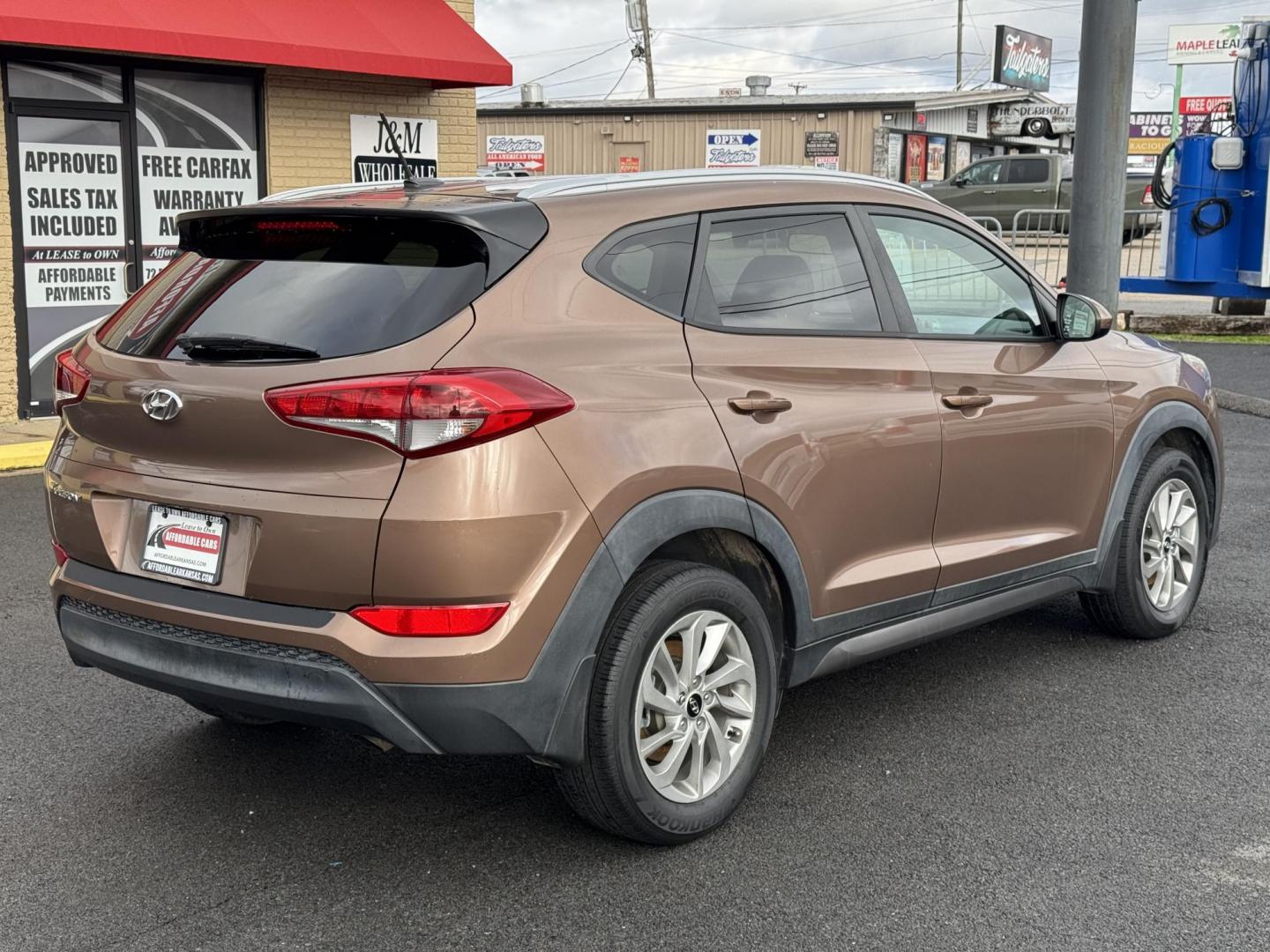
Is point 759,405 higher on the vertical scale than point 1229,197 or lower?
lower

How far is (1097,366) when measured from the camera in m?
5.01

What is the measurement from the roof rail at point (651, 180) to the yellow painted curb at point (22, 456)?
6682 mm

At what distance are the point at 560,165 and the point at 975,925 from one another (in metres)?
39.9

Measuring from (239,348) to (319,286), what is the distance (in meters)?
0.24

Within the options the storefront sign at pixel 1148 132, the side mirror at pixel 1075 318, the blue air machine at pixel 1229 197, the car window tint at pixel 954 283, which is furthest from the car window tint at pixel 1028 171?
the storefront sign at pixel 1148 132

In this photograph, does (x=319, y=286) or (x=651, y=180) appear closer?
(x=319, y=286)

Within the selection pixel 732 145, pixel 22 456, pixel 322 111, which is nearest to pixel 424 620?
pixel 22 456

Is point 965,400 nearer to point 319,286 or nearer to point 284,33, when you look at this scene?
point 319,286

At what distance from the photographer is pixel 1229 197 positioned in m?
16.0

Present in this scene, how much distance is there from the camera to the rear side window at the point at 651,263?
142 inches

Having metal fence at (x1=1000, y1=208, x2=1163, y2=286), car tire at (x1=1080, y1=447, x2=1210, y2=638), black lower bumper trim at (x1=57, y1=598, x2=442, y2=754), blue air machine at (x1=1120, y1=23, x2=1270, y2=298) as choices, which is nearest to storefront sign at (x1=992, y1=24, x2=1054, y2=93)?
metal fence at (x1=1000, y1=208, x2=1163, y2=286)

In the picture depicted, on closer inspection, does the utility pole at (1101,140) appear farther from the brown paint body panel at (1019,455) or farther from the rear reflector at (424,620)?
the rear reflector at (424,620)

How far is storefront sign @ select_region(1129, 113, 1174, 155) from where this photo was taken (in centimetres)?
6181

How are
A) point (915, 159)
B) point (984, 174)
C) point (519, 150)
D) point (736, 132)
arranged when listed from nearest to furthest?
point (984, 174) → point (736, 132) → point (915, 159) → point (519, 150)
